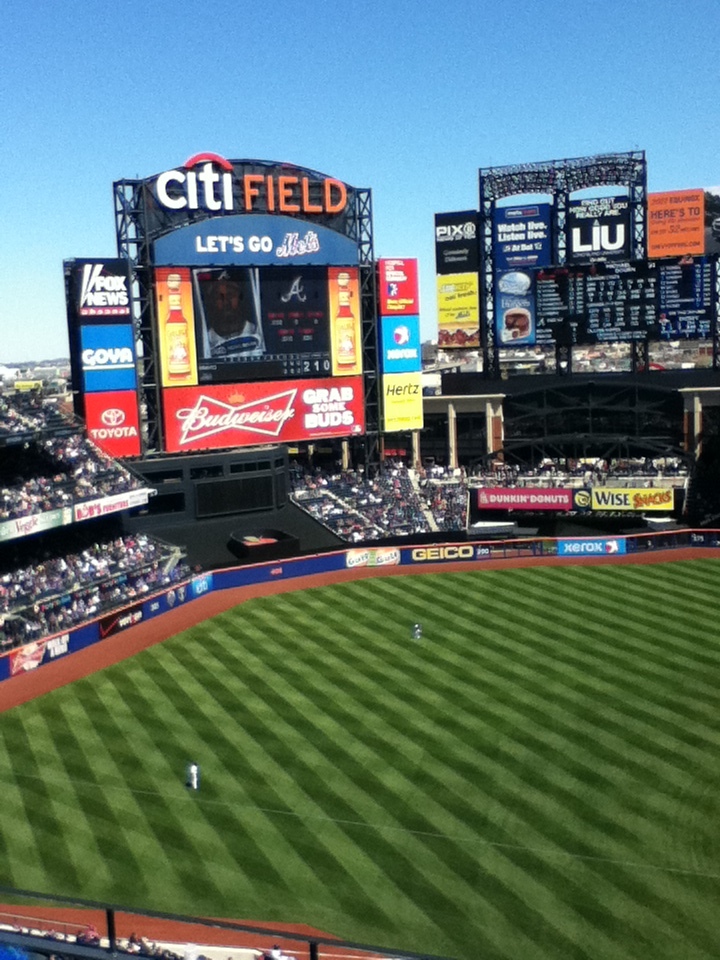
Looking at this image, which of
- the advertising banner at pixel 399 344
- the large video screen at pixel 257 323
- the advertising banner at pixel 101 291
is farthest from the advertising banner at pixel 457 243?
the advertising banner at pixel 101 291

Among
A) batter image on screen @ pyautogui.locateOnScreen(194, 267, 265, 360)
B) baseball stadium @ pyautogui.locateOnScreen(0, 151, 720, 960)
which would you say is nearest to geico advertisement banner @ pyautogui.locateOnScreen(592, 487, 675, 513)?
baseball stadium @ pyautogui.locateOnScreen(0, 151, 720, 960)

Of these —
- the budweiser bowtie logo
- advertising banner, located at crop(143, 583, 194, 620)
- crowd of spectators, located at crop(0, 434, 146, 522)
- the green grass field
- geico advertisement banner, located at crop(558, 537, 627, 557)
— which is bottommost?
the green grass field

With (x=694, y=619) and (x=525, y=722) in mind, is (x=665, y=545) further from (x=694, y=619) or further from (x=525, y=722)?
(x=525, y=722)

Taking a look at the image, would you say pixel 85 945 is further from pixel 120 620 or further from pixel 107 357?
pixel 107 357

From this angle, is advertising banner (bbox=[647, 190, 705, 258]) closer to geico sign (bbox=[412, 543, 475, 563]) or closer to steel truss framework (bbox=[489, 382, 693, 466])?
steel truss framework (bbox=[489, 382, 693, 466])

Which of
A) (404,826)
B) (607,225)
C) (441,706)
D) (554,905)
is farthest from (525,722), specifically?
(607,225)

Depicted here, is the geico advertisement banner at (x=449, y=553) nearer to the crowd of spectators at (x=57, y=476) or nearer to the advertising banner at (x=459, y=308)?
the crowd of spectators at (x=57, y=476)

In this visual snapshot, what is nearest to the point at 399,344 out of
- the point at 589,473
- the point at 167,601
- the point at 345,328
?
the point at 345,328
